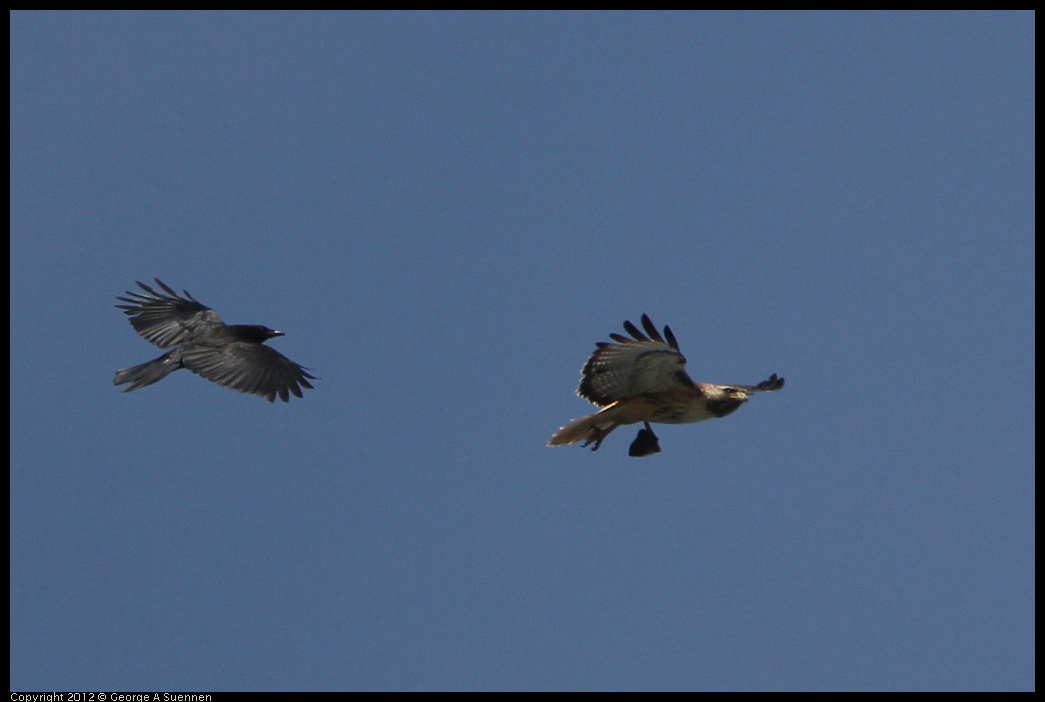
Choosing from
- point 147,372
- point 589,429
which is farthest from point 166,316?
point 589,429

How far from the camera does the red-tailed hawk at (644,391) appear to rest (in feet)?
34.8

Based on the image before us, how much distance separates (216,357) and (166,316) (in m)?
1.75

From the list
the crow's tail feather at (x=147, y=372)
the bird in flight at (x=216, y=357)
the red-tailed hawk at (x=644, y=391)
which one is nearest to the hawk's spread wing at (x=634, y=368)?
the red-tailed hawk at (x=644, y=391)

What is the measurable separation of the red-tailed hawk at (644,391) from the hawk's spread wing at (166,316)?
4846 millimetres

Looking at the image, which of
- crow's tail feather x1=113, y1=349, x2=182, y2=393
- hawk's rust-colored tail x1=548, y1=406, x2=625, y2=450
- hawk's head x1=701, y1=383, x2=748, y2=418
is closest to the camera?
hawk's head x1=701, y1=383, x2=748, y2=418

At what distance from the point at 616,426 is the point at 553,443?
67 cm

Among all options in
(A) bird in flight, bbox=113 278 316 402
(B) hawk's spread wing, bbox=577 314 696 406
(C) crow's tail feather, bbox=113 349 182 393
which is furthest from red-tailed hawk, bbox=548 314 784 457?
(C) crow's tail feather, bbox=113 349 182 393

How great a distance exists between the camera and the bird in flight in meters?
12.4

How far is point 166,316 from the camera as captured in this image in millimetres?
14172

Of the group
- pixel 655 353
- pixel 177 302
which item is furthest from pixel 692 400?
pixel 177 302

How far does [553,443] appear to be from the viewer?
11.8m

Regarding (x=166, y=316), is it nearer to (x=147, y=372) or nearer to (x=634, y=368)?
(x=147, y=372)

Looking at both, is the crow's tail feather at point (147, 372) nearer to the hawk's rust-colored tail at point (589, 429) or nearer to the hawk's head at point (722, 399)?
the hawk's rust-colored tail at point (589, 429)

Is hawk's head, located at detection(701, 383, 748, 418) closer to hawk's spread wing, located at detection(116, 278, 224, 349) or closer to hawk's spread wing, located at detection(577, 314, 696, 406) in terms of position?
hawk's spread wing, located at detection(577, 314, 696, 406)
